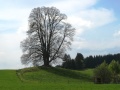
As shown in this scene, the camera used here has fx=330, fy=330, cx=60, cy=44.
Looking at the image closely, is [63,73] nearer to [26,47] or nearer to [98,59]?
[26,47]

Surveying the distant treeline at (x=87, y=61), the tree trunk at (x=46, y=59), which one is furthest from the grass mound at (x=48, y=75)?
the distant treeline at (x=87, y=61)

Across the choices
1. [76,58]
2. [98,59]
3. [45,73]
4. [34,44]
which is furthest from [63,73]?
[98,59]

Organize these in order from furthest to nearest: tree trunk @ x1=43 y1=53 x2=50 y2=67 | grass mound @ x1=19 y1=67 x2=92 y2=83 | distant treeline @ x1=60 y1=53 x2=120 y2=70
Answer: distant treeline @ x1=60 y1=53 x2=120 y2=70 → tree trunk @ x1=43 y1=53 x2=50 y2=67 → grass mound @ x1=19 y1=67 x2=92 y2=83

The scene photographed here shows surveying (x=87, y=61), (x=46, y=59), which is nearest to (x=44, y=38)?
(x=46, y=59)

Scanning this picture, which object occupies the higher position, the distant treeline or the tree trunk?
the distant treeline

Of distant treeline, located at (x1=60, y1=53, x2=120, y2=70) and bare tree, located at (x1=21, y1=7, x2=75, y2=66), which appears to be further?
distant treeline, located at (x1=60, y1=53, x2=120, y2=70)

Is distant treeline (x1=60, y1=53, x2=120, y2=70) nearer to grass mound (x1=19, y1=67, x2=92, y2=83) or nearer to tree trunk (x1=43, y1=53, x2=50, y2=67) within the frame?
tree trunk (x1=43, y1=53, x2=50, y2=67)

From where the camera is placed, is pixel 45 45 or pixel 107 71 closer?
pixel 107 71

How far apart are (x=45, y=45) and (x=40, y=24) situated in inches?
209

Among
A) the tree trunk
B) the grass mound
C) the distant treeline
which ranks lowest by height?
the grass mound

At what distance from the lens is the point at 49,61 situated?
80.8 m

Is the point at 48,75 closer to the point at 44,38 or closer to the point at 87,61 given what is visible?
the point at 44,38

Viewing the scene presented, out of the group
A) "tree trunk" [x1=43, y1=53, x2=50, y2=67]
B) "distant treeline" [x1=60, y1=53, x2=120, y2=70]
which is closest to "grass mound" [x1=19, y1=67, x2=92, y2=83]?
"tree trunk" [x1=43, y1=53, x2=50, y2=67]

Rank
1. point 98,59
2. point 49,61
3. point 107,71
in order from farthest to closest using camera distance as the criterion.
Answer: point 98,59 < point 49,61 < point 107,71
